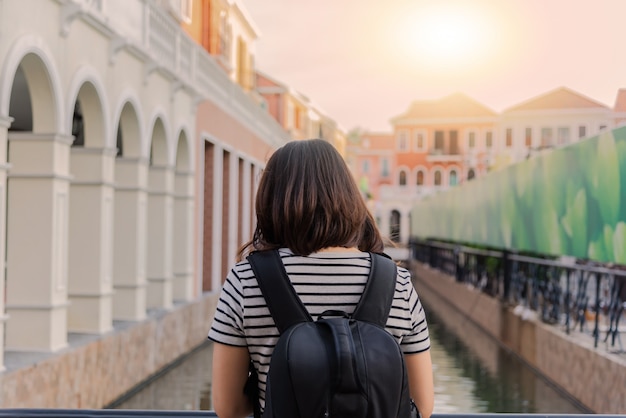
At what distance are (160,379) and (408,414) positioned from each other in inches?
353

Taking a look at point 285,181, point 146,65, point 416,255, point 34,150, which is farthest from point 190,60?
point 416,255

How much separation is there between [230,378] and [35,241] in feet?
19.4

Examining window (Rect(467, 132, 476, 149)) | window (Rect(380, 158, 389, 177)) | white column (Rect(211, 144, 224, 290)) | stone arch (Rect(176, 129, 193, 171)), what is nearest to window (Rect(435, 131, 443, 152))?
window (Rect(467, 132, 476, 149))

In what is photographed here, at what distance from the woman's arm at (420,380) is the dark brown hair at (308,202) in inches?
11.5

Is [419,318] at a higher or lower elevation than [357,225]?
lower

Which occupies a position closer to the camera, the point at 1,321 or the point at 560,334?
the point at 1,321

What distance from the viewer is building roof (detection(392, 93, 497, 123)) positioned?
57.4m

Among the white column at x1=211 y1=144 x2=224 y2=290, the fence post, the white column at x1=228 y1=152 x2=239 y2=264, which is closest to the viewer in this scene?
the fence post

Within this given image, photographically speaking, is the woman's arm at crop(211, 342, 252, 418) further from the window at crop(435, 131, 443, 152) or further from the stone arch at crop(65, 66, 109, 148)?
the window at crop(435, 131, 443, 152)

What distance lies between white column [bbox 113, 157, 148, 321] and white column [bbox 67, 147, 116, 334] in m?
1.33

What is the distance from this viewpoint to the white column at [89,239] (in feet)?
29.8

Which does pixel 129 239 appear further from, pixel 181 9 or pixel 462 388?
pixel 181 9

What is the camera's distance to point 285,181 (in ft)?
7.02

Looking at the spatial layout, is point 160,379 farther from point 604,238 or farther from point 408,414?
point 408,414
